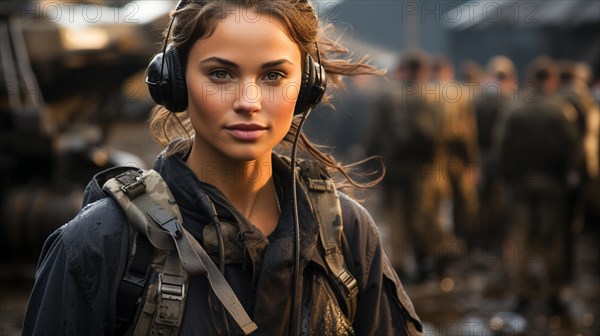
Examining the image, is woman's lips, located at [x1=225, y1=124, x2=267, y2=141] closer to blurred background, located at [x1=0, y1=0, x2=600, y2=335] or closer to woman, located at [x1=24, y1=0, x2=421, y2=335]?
woman, located at [x1=24, y1=0, x2=421, y2=335]

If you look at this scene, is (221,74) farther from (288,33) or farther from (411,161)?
(411,161)

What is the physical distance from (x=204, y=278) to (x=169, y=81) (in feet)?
1.49

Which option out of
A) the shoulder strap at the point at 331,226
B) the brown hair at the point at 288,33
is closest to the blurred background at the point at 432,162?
the brown hair at the point at 288,33

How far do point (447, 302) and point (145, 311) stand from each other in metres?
6.56

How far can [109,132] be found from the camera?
1052 cm

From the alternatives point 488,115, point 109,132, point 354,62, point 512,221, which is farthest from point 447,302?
point 354,62

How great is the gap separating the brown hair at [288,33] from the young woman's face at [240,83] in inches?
0.9

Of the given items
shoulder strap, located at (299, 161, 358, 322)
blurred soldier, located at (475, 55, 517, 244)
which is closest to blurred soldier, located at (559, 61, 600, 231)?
blurred soldier, located at (475, 55, 517, 244)

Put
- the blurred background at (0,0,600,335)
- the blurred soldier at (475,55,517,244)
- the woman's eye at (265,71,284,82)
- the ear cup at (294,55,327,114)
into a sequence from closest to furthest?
the woman's eye at (265,71,284,82) → the ear cup at (294,55,327,114) → the blurred background at (0,0,600,335) → the blurred soldier at (475,55,517,244)

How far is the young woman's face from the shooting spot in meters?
2.15

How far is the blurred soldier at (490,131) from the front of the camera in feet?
34.2

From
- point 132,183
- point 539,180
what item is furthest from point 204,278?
point 539,180

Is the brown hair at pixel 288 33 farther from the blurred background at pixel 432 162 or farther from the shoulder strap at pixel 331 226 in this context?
the blurred background at pixel 432 162

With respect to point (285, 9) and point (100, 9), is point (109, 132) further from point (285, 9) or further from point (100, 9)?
point (285, 9)
